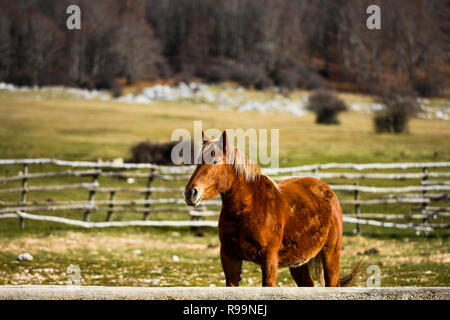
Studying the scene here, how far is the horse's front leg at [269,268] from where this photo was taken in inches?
145

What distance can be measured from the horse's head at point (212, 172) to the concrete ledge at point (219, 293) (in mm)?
699

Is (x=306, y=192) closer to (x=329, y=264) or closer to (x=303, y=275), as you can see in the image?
(x=329, y=264)

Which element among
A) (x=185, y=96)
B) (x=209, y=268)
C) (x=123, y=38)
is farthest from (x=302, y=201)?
(x=123, y=38)

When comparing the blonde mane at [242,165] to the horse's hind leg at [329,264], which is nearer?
the blonde mane at [242,165]

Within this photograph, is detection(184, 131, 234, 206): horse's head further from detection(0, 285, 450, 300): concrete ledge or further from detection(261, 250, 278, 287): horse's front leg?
detection(0, 285, 450, 300): concrete ledge

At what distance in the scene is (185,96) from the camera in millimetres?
50281

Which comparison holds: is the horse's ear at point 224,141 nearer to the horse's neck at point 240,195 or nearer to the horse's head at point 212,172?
the horse's head at point 212,172

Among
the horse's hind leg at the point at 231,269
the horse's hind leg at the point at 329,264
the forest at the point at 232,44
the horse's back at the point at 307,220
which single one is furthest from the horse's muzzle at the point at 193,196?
the forest at the point at 232,44

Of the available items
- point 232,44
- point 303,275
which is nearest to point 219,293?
point 303,275

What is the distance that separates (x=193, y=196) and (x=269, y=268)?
0.80 meters

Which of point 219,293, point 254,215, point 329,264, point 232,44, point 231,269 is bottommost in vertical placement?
point 329,264

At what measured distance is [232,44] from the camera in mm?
69188

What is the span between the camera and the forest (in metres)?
44.5

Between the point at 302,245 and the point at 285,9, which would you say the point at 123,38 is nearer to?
the point at 285,9
